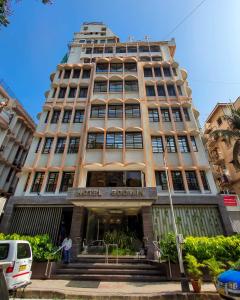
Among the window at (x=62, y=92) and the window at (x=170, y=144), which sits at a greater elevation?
the window at (x=62, y=92)

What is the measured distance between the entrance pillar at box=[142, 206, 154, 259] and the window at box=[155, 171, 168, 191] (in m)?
2.33

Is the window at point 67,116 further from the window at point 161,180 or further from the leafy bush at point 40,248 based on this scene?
the leafy bush at point 40,248

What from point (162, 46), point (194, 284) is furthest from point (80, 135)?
point (162, 46)

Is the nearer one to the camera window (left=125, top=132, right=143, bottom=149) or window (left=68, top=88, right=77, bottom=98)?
window (left=125, top=132, right=143, bottom=149)

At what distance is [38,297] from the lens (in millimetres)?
7578

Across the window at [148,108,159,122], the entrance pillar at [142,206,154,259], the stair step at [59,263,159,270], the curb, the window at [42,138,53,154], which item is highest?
the window at [148,108,159,122]

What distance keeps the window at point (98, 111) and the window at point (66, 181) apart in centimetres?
631

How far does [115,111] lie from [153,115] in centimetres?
394

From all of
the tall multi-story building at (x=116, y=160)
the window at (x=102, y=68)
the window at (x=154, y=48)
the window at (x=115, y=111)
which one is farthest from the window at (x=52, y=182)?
the window at (x=154, y=48)

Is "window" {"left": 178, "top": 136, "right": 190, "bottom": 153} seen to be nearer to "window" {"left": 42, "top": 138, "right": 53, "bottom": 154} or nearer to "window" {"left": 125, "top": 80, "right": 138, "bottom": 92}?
"window" {"left": 125, "top": 80, "right": 138, "bottom": 92}

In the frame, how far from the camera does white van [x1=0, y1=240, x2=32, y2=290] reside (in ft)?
21.8

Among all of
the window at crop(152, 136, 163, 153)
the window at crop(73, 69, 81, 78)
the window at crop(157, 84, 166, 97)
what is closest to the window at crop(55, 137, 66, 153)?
the window at crop(152, 136, 163, 153)

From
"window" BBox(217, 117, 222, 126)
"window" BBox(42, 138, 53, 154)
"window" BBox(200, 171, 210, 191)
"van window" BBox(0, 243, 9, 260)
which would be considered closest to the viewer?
"van window" BBox(0, 243, 9, 260)

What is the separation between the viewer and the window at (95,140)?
55.9 feet
